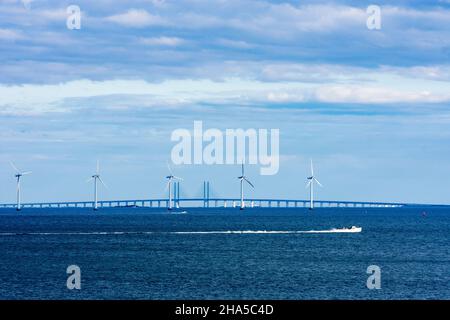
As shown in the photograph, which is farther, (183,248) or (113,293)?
(183,248)

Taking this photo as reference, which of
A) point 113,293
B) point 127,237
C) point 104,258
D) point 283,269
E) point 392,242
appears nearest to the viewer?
point 113,293

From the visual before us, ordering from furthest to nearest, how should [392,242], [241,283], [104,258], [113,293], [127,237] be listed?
[127,237] < [392,242] < [104,258] < [241,283] < [113,293]

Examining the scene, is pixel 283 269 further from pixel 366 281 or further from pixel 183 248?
pixel 183 248

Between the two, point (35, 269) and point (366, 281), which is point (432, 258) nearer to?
point (366, 281)

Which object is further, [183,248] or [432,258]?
[183,248]

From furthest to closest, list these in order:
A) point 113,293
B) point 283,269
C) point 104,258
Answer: point 104,258
point 283,269
point 113,293
